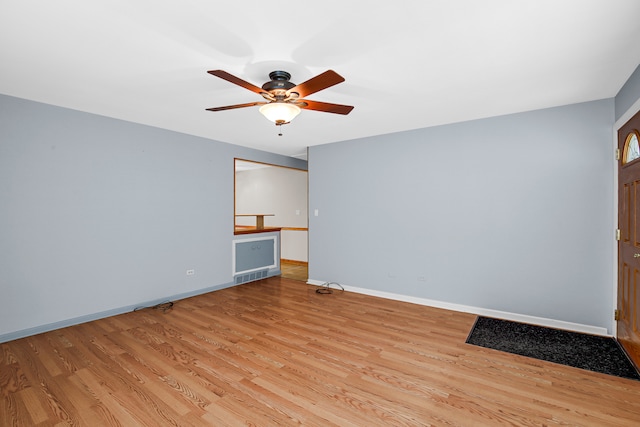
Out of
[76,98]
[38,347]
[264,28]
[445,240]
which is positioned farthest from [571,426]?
[76,98]

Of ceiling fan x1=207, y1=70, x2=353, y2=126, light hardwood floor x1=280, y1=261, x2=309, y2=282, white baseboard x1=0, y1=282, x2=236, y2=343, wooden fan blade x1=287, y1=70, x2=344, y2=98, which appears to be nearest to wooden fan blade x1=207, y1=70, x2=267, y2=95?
ceiling fan x1=207, y1=70, x2=353, y2=126

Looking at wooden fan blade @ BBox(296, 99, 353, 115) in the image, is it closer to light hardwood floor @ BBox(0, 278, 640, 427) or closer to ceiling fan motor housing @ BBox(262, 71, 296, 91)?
ceiling fan motor housing @ BBox(262, 71, 296, 91)

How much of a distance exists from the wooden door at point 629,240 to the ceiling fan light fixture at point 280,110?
2.81 metres

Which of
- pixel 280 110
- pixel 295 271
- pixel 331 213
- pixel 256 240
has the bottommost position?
pixel 295 271

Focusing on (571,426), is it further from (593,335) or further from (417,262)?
(417,262)

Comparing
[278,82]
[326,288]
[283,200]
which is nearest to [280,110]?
[278,82]

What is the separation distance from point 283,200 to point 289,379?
5.37 meters

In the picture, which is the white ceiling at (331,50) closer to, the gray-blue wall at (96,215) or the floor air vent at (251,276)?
the gray-blue wall at (96,215)

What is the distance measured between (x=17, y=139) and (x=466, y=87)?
4376 mm

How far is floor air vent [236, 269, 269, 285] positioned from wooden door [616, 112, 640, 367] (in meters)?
4.79

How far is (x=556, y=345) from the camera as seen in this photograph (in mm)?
2824

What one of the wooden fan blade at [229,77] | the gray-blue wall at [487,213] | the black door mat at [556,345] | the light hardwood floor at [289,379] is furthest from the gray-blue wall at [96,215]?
the black door mat at [556,345]

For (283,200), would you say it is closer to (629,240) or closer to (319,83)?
→ (319,83)

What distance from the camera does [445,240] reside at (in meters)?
3.94
